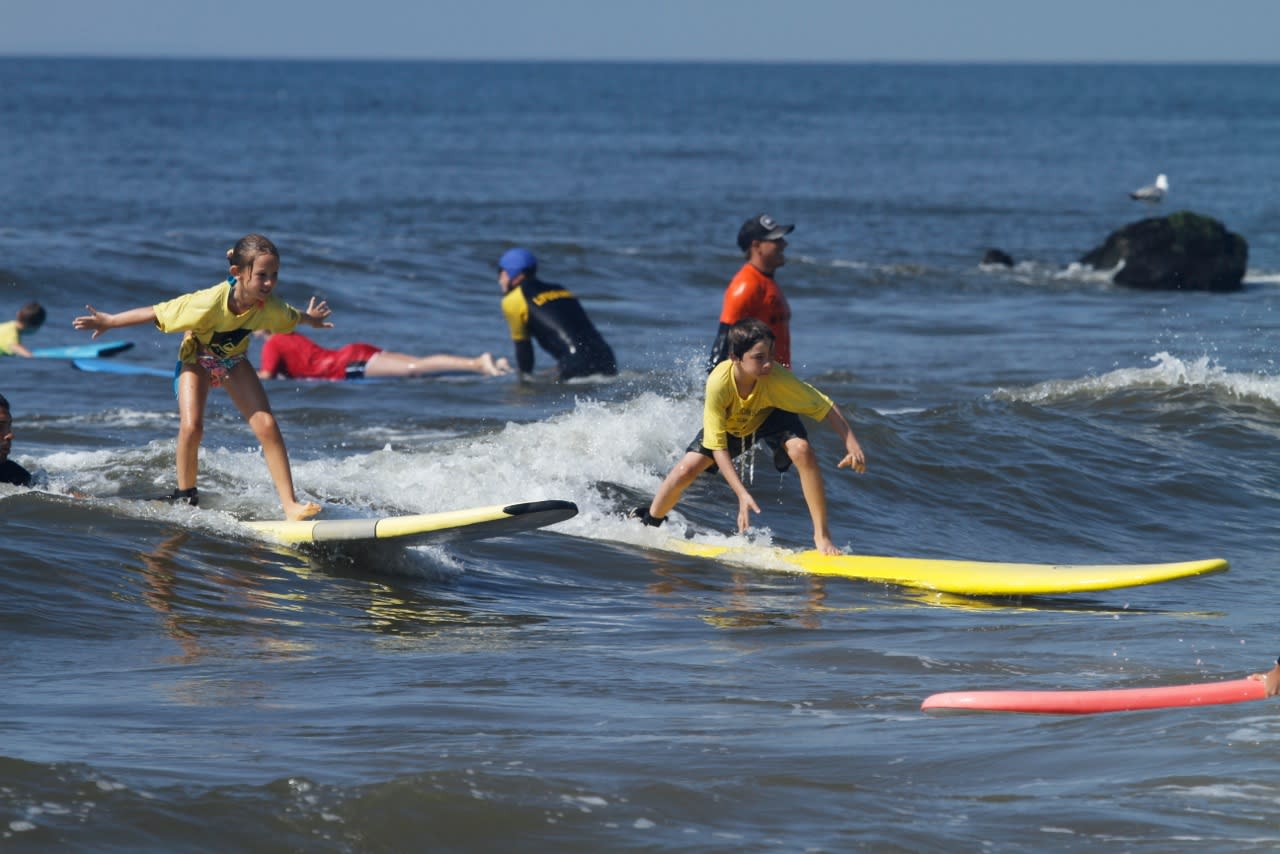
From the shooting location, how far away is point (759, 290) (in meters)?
9.74

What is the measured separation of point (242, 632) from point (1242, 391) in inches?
401

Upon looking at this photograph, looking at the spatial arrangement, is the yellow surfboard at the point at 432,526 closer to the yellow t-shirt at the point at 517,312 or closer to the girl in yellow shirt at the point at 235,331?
the girl in yellow shirt at the point at 235,331

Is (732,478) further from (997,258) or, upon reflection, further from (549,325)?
(997,258)

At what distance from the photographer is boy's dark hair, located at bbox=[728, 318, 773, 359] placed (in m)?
7.96

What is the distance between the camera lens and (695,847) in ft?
14.2

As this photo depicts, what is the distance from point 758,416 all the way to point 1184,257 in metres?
20.2

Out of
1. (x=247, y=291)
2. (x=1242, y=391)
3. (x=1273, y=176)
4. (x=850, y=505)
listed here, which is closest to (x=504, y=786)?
(x=247, y=291)

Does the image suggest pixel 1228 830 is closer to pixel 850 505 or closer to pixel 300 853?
pixel 300 853

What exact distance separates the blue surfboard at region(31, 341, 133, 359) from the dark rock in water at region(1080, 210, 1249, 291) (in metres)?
16.4

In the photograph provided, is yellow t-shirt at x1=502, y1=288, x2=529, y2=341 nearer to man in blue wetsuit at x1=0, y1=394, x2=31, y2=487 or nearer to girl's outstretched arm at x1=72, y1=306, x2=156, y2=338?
man in blue wetsuit at x1=0, y1=394, x2=31, y2=487

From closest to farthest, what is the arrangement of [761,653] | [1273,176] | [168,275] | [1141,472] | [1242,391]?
1. [761,653]
2. [1141,472]
3. [1242,391]
4. [168,275]
5. [1273,176]

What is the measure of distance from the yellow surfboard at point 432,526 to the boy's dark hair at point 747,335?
1.30 metres

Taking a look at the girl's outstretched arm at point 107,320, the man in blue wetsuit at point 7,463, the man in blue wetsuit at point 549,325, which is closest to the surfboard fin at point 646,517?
the girl's outstretched arm at point 107,320

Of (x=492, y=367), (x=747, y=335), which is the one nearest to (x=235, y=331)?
(x=747, y=335)
